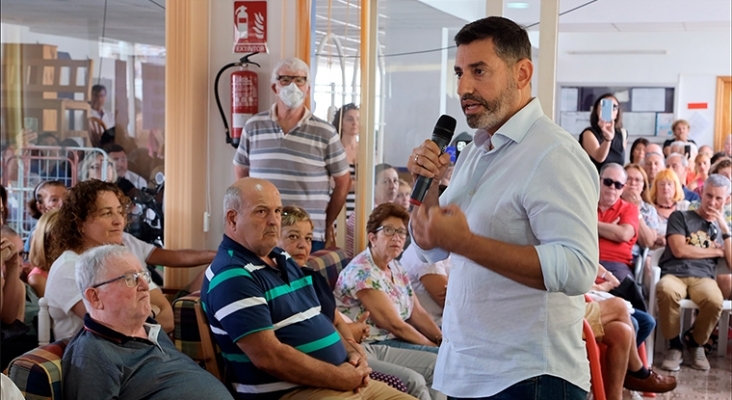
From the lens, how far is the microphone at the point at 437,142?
1611 millimetres

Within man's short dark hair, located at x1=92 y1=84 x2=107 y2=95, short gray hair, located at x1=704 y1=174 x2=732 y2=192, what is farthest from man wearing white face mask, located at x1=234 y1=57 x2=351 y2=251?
short gray hair, located at x1=704 y1=174 x2=732 y2=192

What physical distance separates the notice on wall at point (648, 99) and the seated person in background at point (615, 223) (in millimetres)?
6006

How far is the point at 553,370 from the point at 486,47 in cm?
57

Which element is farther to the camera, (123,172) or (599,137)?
(599,137)

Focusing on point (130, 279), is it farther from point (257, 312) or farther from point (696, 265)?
point (696, 265)

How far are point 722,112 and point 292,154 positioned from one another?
26.2 ft

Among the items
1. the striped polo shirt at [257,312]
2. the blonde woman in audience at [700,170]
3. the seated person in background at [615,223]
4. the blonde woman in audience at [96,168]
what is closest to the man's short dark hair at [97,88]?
the blonde woman in audience at [96,168]

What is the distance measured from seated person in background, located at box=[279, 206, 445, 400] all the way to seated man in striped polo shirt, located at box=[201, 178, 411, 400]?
0.60 feet

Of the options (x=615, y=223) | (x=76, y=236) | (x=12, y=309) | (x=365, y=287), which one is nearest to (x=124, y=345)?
(x=76, y=236)

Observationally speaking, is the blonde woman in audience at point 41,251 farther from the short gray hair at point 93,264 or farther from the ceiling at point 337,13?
the ceiling at point 337,13

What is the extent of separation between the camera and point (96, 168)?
4.90m

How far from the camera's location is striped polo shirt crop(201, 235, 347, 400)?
2.51 metres

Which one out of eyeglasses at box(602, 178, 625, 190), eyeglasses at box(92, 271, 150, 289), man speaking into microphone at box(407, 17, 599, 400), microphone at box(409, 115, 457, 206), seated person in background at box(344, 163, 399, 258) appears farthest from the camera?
eyeglasses at box(602, 178, 625, 190)

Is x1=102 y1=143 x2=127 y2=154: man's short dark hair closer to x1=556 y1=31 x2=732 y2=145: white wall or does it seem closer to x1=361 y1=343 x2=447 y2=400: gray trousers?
x1=361 y1=343 x2=447 y2=400: gray trousers
